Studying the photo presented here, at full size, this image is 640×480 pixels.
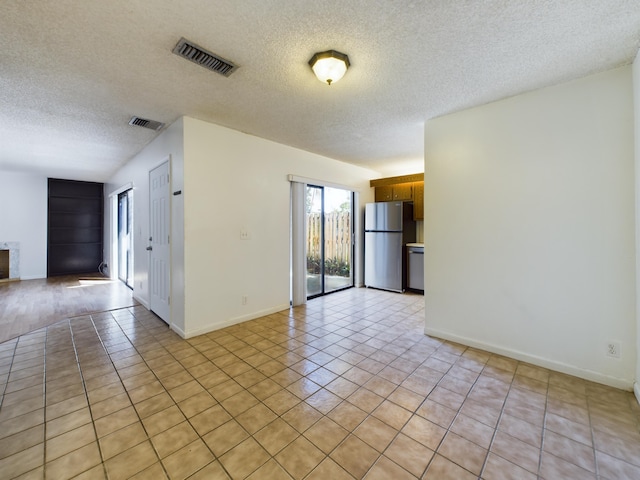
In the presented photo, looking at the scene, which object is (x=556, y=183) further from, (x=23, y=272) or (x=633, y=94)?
(x=23, y=272)

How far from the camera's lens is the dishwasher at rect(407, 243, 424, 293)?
17.0 feet

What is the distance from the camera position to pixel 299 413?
187 centimetres

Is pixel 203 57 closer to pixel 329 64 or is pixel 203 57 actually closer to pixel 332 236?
pixel 329 64

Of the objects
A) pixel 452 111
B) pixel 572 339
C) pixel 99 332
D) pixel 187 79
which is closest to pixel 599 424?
pixel 572 339

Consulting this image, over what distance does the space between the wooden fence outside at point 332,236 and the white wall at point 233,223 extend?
0.90 meters

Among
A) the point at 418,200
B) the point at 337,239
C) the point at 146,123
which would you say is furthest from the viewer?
the point at 337,239

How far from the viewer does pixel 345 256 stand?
5.75 metres

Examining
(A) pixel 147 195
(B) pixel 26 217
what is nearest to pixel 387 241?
(A) pixel 147 195

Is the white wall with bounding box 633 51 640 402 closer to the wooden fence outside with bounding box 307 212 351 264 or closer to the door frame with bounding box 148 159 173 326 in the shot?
the wooden fence outside with bounding box 307 212 351 264

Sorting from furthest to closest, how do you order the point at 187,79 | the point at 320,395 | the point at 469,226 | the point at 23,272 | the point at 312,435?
the point at 23,272 → the point at 469,226 → the point at 187,79 → the point at 320,395 → the point at 312,435

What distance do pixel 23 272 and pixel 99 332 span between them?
5.44 meters

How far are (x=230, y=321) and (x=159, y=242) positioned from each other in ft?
4.82

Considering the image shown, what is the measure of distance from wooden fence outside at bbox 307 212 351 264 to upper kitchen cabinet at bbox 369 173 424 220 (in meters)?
0.91

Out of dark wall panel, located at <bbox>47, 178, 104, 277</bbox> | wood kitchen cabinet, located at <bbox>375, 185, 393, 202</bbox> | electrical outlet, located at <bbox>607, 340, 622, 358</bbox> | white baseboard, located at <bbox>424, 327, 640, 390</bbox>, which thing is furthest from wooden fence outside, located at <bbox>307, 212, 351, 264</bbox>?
dark wall panel, located at <bbox>47, 178, 104, 277</bbox>
